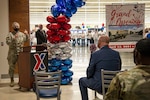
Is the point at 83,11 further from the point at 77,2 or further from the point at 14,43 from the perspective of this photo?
the point at 14,43

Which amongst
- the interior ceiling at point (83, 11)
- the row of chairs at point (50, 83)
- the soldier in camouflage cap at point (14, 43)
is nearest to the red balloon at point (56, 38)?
the soldier in camouflage cap at point (14, 43)

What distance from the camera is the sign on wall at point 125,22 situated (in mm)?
6344

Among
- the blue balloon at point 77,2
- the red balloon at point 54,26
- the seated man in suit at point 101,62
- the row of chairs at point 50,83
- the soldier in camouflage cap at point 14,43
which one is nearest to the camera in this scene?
the row of chairs at point 50,83

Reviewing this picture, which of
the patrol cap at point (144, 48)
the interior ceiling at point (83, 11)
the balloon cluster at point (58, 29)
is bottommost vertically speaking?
the patrol cap at point (144, 48)

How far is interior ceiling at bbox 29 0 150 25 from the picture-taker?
21.2 meters

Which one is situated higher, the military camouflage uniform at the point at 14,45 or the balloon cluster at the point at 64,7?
the balloon cluster at the point at 64,7

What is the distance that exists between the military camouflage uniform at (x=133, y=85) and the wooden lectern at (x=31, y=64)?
4919 mm

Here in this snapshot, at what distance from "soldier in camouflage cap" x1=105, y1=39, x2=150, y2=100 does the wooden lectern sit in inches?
194

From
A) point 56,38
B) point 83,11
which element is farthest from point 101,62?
point 83,11

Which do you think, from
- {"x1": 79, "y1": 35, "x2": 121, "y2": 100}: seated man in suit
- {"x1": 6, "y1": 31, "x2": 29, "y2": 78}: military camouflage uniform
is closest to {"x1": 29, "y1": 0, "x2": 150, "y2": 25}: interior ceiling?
{"x1": 6, "y1": 31, "x2": 29, "y2": 78}: military camouflage uniform

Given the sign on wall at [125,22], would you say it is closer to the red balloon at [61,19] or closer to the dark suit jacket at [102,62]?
the red balloon at [61,19]

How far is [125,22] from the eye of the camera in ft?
20.9

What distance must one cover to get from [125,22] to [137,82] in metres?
4.76

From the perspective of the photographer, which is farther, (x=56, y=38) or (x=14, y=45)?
(x=14, y=45)
